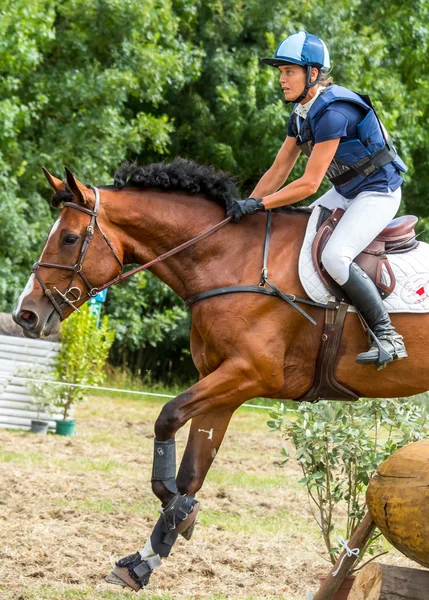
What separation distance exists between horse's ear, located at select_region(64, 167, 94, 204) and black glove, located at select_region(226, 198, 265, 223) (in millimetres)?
802

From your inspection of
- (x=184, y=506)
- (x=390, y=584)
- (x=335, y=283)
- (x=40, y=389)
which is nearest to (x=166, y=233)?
(x=335, y=283)

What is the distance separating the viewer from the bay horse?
4781mm

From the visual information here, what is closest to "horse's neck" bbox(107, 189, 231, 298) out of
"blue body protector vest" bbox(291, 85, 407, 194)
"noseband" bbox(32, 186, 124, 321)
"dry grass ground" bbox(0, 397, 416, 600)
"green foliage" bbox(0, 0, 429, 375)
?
"noseband" bbox(32, 186, 124, 321)

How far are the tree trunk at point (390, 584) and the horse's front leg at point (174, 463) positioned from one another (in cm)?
97

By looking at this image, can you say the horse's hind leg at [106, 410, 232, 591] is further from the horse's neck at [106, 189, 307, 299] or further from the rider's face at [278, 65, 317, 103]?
the rider's face at [278, 65, 317, 103]

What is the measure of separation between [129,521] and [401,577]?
3.35 m

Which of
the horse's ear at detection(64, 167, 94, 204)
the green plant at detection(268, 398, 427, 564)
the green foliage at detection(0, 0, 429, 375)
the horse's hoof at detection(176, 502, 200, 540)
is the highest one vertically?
the green foliage at detection(0, 0, 429, 375)

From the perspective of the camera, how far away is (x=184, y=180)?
5.23 metres

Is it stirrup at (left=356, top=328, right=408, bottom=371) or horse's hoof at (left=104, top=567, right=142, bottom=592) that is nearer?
stirrup at (left=356, top=328, right=408, bottom=371)

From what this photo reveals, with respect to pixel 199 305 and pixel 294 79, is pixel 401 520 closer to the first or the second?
pixel 199 305

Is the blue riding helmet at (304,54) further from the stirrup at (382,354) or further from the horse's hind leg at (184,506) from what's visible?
the horse's hind leg at (184,506)

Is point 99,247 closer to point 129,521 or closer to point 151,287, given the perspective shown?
point 129,521

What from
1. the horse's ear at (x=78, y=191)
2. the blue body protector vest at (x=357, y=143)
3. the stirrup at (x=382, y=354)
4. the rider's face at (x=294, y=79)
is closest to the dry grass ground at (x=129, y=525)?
the stirrup at (x=382, y=354)

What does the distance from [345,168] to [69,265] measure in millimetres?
1627
